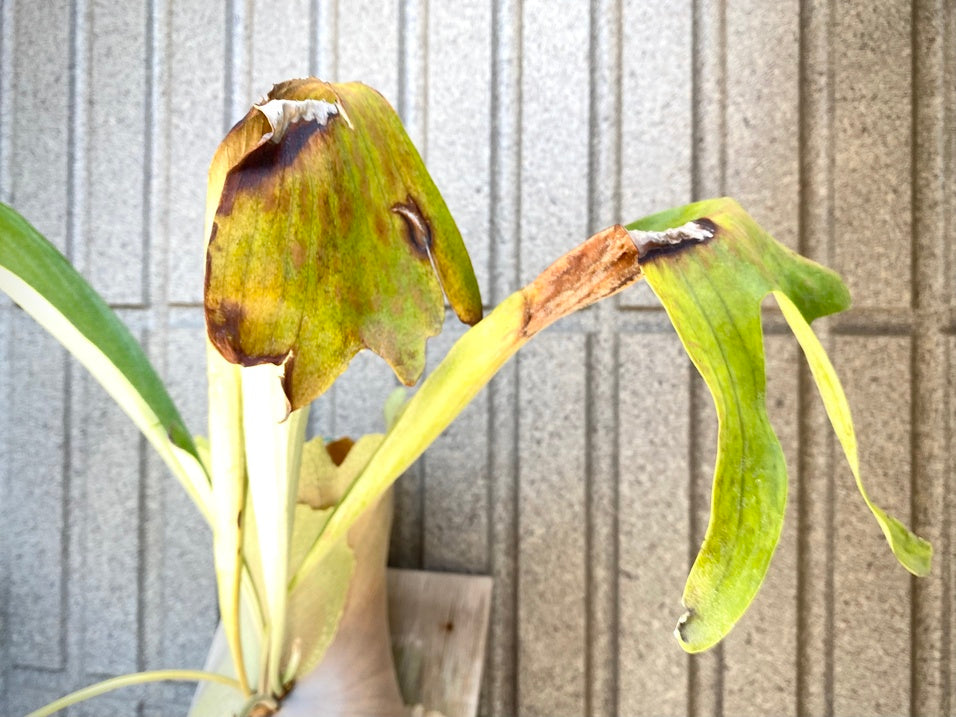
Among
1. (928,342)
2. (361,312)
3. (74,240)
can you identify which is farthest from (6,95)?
(928,342)

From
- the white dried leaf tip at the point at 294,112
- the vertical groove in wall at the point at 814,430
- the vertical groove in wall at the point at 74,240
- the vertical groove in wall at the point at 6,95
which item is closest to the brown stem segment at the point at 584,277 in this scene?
the white dried leaf tip at the point at 294,112

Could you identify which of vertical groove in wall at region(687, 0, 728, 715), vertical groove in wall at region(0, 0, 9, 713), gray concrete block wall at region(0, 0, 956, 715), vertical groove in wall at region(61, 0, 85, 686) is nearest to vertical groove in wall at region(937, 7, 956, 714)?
gray concrete block wall at region(0, 0, 956, 715)

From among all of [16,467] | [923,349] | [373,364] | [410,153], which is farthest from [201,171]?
[923,349]

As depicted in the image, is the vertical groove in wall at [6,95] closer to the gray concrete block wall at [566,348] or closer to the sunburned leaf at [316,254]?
the gray concrete block wall at [566,348]

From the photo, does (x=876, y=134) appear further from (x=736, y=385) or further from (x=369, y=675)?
(x=369, y=675)

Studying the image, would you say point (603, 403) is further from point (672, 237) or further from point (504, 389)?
point (672, 237)

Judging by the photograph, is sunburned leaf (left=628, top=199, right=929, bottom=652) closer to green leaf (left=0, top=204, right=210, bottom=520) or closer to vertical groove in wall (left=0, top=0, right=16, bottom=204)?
green leaf (left=0, top=204, right=210, bottom=520)
